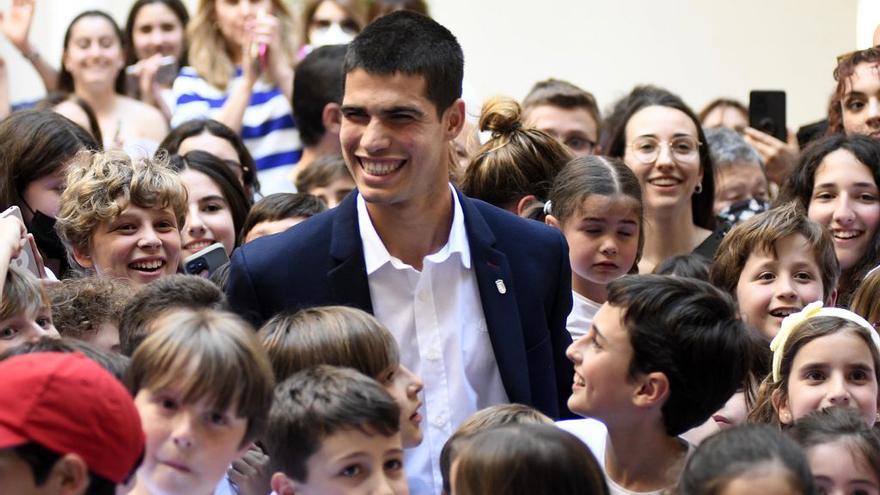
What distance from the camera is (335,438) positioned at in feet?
11.3

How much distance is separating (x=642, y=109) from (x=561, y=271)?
77.8 inches

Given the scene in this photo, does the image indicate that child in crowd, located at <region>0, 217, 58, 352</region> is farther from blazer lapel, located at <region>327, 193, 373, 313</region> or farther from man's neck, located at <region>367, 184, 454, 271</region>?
man's neck, located at <region>367, 184, 454, 271</region>

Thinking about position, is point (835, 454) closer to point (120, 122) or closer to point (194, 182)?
point (194, 182)

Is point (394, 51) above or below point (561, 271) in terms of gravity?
above

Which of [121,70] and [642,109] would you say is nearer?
[642,109]

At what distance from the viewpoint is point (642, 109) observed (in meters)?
5.98

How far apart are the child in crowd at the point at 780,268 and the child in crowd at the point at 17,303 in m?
2.01

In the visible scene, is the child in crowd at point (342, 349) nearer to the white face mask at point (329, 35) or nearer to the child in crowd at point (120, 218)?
the child in crowd at point (120, 218)

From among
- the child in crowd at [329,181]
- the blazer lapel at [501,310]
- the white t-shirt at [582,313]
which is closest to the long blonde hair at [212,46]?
the child in crowd at [329,181]

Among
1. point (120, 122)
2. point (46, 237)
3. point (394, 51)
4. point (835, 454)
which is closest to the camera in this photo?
point (835, 454)

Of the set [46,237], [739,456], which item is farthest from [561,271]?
[46,237]

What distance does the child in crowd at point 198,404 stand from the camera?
3305mm

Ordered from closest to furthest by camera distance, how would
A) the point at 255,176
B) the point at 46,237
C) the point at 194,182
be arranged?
the point at 46,237 → the point at 194,182 → the point at 255,176

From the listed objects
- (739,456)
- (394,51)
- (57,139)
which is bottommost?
(739,456)
